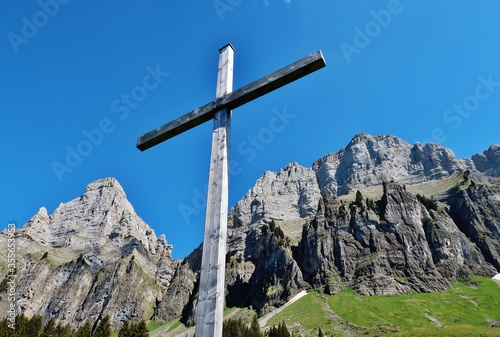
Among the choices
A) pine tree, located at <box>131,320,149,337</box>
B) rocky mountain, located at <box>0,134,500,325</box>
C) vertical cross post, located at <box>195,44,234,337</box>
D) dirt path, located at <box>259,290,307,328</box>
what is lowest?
vertical cross post, located at <box>195,44,234,337</box>

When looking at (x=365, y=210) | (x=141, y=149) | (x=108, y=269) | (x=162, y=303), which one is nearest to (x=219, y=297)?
(x=141, y=149)

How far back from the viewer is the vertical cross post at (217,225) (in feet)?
12.7

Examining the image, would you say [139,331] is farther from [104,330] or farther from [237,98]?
[237,98]

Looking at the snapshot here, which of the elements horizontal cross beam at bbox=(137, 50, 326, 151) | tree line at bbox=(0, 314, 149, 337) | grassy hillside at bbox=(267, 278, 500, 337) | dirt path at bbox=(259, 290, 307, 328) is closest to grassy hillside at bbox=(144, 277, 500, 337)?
grassy hillside at bbox=(267, 278, 500, 337)

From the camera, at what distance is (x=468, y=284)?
4532 inches

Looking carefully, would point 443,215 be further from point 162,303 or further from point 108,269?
point 108,269

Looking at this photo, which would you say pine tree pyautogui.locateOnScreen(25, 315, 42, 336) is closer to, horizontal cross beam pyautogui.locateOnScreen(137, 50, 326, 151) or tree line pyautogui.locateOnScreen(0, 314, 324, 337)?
tree line pyautogui.locateOnScreen(0, 314, 324, 337)

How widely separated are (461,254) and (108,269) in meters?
162

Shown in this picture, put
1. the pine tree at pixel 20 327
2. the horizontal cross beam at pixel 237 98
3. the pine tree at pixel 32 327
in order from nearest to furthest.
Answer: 1. the horizontal cross beam at pixel 237 98
2. the pine tree at pixel 20 327
3. the pine tree at pixel 32 327

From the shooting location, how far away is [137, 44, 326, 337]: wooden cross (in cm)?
393

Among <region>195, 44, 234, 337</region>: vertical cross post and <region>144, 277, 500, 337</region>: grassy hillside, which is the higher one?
<region>144, 277, 500, 337</region>: grassy hillside

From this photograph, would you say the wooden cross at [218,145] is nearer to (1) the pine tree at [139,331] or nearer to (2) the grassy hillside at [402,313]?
(1) the pine tree at [139,331]

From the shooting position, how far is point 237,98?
5051 mm

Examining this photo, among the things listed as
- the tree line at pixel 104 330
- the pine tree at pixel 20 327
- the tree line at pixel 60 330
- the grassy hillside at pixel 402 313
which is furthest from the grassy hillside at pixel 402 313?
the pine tree at pixel 20 327
